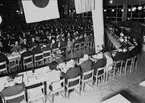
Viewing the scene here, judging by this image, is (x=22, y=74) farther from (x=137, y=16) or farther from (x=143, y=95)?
(x=137, y=16)

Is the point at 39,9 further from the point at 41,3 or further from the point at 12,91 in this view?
the point at 12,91

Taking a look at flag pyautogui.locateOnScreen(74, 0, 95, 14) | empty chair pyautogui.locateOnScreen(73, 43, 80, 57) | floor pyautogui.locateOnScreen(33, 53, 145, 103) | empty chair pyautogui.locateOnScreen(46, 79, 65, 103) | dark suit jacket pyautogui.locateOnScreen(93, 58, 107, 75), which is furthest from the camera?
empty chair pyautogui.locateOnScreen(73, 43, 80, 57)

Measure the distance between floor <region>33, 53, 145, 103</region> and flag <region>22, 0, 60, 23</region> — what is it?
2403mm

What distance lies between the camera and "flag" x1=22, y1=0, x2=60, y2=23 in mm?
2896

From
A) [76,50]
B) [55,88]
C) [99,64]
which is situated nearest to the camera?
[55,88]

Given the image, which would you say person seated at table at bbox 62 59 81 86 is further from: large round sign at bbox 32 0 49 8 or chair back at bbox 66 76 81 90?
large round sign at bbox 32 0 49 8

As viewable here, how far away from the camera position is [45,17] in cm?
313

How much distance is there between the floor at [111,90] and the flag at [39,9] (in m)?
2.40

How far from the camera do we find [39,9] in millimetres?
3037

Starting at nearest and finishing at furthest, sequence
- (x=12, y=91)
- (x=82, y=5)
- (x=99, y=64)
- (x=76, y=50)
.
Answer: (x=12, y=91) → (x=82, y=5) → (x=99, y=64) → (x=76, y=50)

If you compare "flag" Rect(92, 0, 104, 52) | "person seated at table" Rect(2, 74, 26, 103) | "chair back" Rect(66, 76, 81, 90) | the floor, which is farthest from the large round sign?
"flag" Rect(92, 0, 104, 52)

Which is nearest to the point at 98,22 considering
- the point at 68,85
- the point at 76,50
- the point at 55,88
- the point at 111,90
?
the point at 76,50

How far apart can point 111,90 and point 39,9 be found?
328cm

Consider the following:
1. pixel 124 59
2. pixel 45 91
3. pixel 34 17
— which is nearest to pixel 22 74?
pixel 45 91
